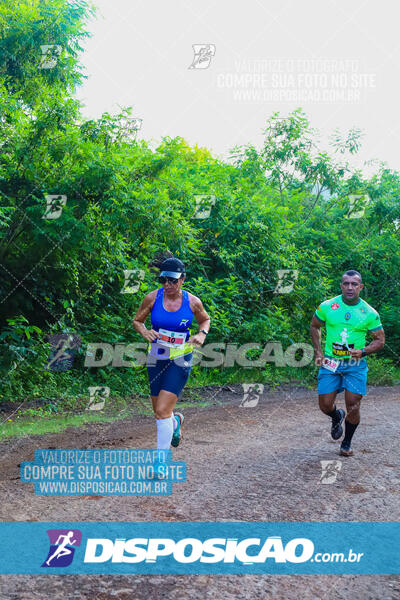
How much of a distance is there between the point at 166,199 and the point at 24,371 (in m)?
3.98

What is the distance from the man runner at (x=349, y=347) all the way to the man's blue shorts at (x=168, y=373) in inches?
80.2

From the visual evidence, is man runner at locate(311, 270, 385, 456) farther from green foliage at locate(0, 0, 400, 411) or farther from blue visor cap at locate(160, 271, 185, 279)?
green foliage at locate(0, 0, 400, 411)

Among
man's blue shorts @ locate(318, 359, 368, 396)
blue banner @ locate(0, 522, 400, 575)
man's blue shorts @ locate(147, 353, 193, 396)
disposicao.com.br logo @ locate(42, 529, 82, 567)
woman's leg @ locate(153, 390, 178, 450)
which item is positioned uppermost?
man's blue shorts @ locate(318, 359, 368, 396)

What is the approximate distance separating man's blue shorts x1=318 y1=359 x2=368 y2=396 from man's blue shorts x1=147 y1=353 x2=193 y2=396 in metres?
2.05

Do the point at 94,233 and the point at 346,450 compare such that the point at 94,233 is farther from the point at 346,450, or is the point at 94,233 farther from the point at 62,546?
the point at 62,546

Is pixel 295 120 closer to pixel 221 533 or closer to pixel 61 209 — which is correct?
pixel 61 209

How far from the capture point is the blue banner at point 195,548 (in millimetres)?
3596

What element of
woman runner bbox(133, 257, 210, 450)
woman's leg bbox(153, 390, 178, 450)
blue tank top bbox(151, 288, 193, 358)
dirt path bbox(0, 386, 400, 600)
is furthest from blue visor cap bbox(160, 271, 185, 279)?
dirt path bbox(0, 386, 400, 600)

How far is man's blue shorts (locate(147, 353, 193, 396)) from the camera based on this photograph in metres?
5.59

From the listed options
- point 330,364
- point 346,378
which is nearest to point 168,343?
point 330,364

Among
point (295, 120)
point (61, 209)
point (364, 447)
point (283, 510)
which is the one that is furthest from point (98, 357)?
point (295, 120)

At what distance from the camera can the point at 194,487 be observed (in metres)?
5.21

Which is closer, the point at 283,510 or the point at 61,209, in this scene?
the point at 283,510

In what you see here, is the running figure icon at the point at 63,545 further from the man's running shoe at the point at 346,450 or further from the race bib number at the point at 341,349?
the race bib number at the point at 341,349
